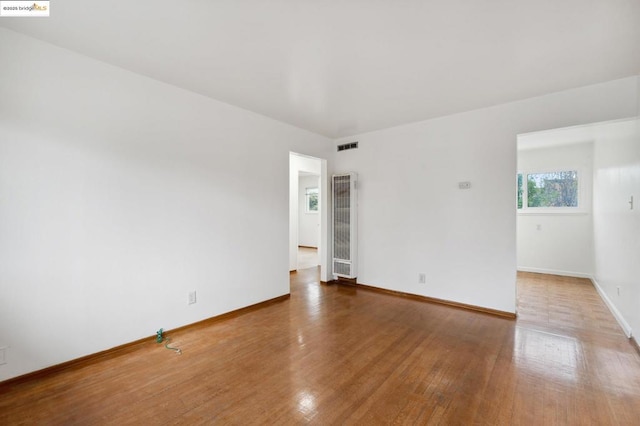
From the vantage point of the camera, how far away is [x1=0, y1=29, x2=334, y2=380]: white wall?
2.03 meters

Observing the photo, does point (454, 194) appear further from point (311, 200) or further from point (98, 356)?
point (311, 200)

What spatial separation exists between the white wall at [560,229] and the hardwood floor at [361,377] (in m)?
2.63

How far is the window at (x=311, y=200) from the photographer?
372 inches

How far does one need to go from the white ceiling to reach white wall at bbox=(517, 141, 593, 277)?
3.30m

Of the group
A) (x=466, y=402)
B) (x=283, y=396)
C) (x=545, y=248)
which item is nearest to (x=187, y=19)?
(x=283, y=396)

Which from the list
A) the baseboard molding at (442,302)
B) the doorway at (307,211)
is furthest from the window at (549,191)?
the doorway at (307,211)

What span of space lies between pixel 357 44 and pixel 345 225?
3.09 meters

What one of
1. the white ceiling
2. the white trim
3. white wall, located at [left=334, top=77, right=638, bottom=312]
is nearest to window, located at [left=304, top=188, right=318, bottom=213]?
white wall, located at [left=334, top=77, right=638, bottom=312]

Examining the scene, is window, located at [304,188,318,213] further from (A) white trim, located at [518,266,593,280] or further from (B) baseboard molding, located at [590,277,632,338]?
(B) baseboard molding, located at [590,277,632,338]

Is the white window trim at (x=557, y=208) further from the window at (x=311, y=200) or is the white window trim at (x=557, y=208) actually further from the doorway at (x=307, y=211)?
the window at (x=311, y=200)

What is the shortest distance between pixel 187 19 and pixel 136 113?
3.94 feet

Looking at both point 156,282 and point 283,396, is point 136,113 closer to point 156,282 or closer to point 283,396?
point 156,282

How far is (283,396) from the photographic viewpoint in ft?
6.28

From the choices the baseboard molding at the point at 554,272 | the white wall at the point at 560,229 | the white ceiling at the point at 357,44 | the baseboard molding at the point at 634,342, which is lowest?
the baseboard molding at the point at 634,342
